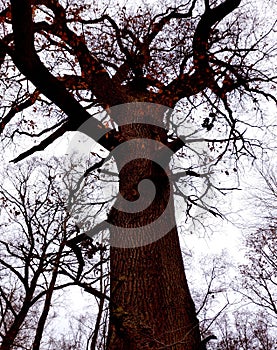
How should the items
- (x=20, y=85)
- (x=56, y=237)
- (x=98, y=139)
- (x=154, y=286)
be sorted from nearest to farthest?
(x=154, y=286) < (x=98, y=139) < (x=20, y=85) < (x=56, y=237)

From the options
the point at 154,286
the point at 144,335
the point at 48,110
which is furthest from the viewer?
the point at 48,110

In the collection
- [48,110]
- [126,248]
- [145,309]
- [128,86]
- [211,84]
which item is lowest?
[145,309]

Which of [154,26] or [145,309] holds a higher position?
[154,26]

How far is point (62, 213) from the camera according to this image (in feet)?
35.3

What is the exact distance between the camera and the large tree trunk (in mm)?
2439

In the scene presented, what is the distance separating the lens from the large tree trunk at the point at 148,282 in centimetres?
244

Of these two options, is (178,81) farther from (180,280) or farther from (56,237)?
(56,237)

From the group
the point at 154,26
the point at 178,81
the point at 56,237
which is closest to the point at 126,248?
the point at 178,81

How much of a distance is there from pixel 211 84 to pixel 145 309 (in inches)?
155

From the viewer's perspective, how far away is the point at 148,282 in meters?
2.81

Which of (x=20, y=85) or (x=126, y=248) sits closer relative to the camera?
(x=126, y=248)

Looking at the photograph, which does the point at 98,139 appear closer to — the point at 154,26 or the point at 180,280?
the point at 180,280

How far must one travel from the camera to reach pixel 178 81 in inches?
207

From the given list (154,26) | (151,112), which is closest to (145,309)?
(151,112)
